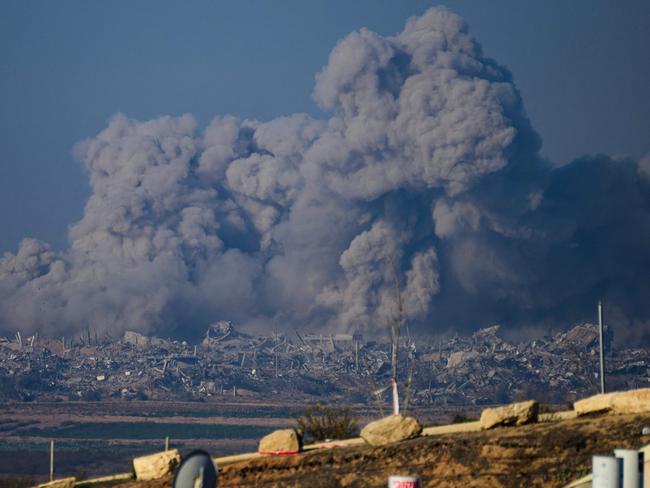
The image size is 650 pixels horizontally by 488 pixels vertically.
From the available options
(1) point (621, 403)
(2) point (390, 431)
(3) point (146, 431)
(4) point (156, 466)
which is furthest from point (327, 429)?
(3) point (146, 431)

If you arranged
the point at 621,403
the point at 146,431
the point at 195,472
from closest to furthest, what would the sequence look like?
1. the point at 195,472
2. the point at 621,403
3. the point at 146,431

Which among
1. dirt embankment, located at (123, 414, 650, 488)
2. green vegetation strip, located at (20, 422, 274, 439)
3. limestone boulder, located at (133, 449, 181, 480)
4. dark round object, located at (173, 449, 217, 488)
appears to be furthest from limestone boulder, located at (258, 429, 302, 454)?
green vegetation strip, located at (20, 422, 274, 439)

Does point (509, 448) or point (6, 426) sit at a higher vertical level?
point (6, 426)

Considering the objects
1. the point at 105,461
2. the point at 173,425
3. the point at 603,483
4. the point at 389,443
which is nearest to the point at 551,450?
the point at 389,443

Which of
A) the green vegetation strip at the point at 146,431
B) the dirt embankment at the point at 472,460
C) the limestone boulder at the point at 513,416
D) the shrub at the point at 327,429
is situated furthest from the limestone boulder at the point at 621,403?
the green vegetation strip at the point at 146,431

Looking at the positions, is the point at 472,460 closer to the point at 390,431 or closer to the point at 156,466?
the point at 390,431

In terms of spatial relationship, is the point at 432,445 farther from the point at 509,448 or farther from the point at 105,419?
the point at 105,419
